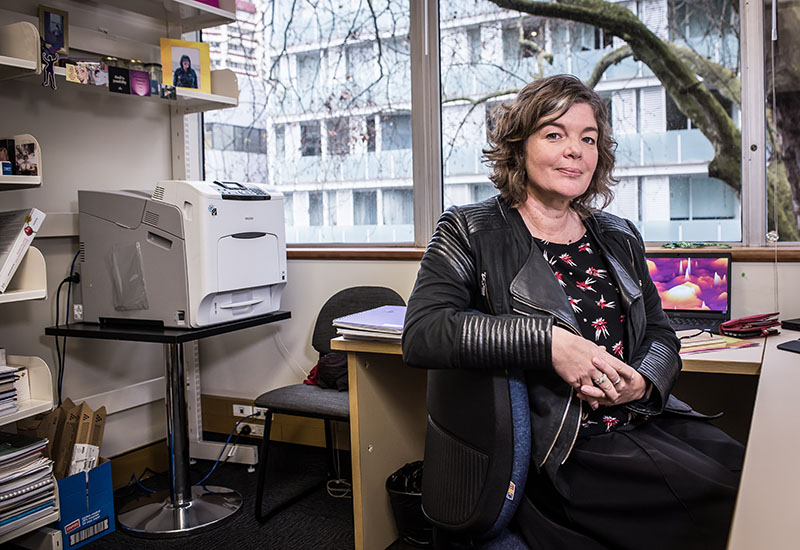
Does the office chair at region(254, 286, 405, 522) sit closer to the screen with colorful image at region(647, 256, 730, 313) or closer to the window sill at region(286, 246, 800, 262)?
the window sill at region(286, 246, 800, 262)

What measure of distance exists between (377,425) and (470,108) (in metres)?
1.38

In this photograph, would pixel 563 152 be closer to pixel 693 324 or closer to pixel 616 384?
pixel 616 384

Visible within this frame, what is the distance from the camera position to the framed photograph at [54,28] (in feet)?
7.75

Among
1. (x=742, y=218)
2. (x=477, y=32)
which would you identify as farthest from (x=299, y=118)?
(x=742, y=218)

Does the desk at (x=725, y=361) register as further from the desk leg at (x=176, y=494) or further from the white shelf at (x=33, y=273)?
the white shelf at (x=33, y=273)

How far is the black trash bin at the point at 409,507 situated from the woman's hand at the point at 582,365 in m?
1.07

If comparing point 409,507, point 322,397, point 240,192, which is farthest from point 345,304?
point 409,507

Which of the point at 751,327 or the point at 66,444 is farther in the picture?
the point at 66,444

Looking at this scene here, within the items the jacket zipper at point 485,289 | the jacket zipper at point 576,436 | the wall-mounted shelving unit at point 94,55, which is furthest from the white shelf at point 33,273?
the jacket zipper at point 576,436

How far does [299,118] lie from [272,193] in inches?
26.6

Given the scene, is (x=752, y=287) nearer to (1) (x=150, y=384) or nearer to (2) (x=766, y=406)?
(2) (x=766, y=406)

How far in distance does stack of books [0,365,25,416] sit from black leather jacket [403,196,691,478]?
4.72 feet

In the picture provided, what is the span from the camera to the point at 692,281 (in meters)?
2.26

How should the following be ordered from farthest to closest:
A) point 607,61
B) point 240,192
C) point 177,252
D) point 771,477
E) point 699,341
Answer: point 607,61, point 240,192, point 177,252, point 699,341, point 771,477
